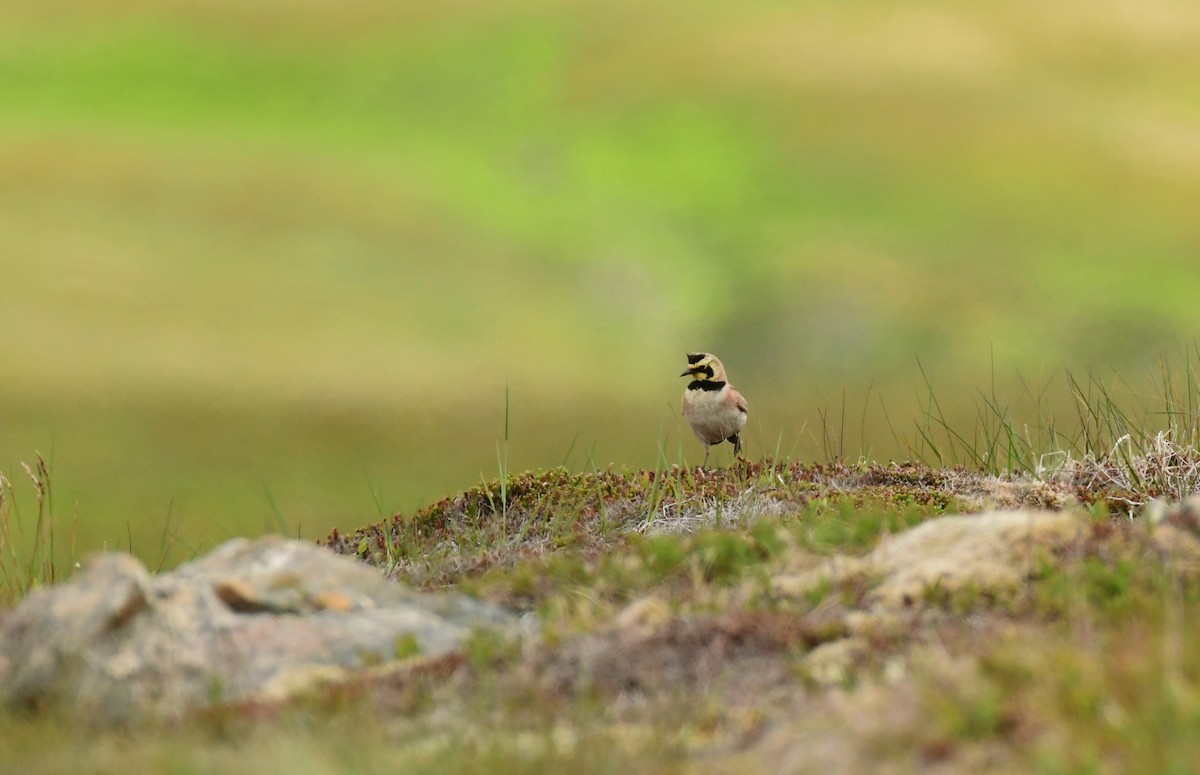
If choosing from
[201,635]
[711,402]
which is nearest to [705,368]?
[711,402]

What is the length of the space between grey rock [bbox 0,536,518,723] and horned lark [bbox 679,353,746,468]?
17.5 ft

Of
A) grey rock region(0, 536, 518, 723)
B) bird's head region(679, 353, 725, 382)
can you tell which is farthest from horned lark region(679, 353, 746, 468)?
grey rock region(0, 536, 518, 723)

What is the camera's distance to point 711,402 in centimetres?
1204

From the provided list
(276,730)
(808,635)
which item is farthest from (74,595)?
(808,635)

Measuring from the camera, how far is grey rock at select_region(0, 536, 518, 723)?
610cm

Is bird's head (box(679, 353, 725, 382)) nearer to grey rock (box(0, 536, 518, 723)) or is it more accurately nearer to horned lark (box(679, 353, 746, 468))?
horned lark (box(679, 353, 746, 468))

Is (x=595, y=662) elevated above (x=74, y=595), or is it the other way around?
(x=74, y=595)

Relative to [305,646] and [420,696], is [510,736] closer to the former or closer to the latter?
[420,696]

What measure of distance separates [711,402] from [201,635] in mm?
6385

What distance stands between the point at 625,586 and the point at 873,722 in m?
2.25

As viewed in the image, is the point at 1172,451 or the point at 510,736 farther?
the point at 1172,451

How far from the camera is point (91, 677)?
609 centimetres

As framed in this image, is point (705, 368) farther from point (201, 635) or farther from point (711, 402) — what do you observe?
point (201, 635)

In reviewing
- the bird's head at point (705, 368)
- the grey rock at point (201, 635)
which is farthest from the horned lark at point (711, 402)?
the grey rock at point (201, 635)
